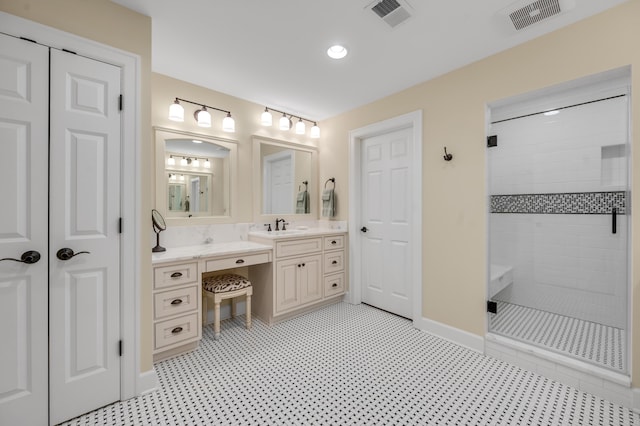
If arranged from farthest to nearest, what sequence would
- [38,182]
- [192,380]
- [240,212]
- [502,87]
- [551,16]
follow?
1. [240,212]
2. [502,87]
3. [192,380]
4. [551,16]
5. [38,182]

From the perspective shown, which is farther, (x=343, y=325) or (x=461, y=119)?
(x=343, y=325)

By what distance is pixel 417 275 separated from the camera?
Answer: 9.04 feet

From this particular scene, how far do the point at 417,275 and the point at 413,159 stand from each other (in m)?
1.20

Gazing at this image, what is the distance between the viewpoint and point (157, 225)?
2.38 meters

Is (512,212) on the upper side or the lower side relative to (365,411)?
upper

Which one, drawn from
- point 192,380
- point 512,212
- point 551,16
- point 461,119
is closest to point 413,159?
point 461,119

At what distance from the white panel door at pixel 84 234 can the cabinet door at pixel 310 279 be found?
→ 67.0 inches

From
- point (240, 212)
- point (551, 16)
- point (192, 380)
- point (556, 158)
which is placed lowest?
point (192, 380)

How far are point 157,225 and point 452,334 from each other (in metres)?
2.85

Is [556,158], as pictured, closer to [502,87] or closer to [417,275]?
[502,87]

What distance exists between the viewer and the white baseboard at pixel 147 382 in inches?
68.1

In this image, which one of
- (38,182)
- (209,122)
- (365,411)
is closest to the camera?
(38,182)

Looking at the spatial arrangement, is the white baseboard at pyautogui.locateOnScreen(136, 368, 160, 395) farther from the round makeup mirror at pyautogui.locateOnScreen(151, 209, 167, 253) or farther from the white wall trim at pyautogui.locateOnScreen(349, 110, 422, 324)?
the white wall trim at pyautogui.locateOnScreen(349, 110, 422, 324)

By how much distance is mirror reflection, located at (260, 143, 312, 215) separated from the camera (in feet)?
11.0
